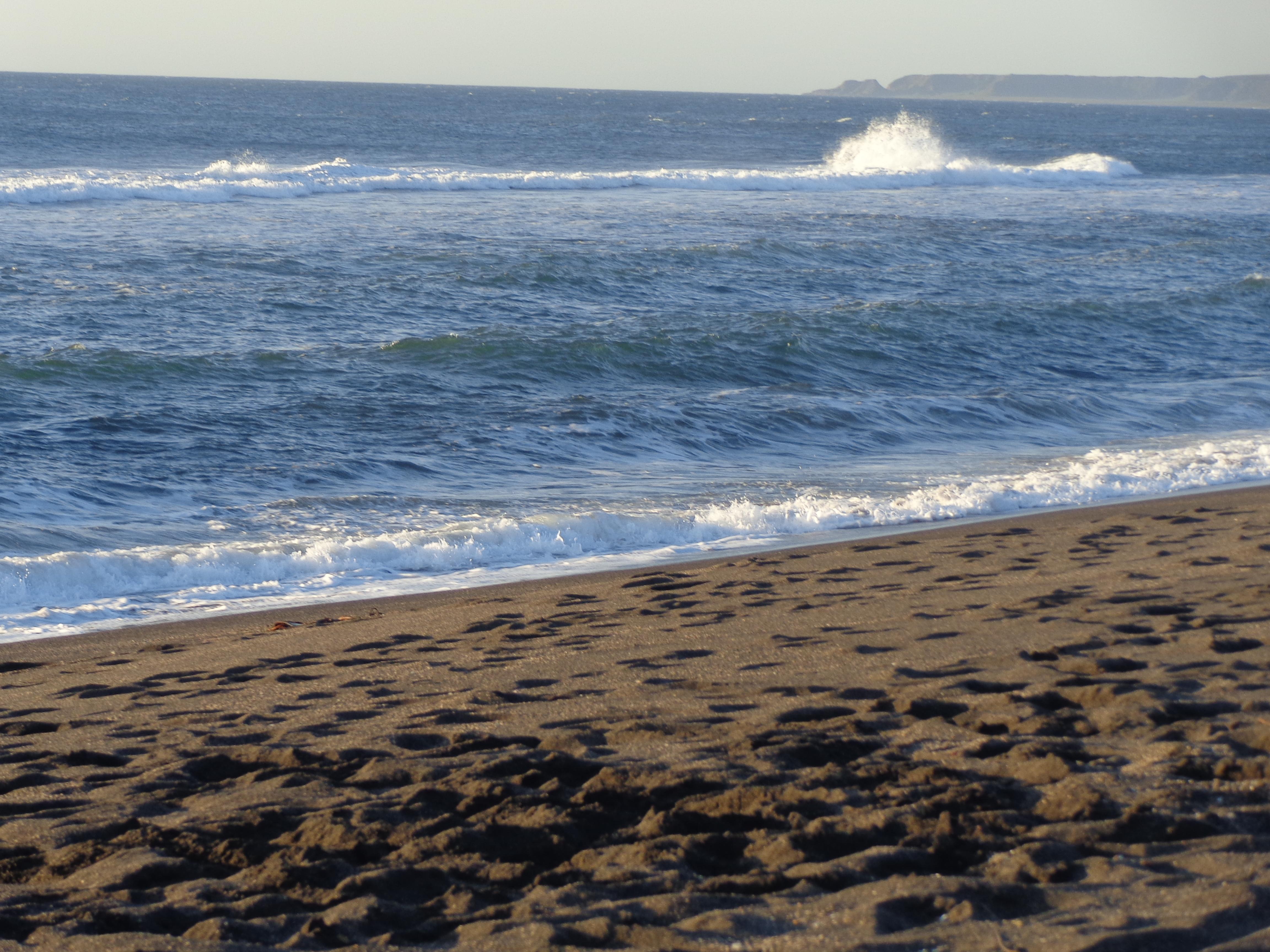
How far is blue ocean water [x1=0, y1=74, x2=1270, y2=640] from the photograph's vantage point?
7.92m

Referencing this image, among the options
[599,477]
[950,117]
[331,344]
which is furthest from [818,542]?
[950,117]

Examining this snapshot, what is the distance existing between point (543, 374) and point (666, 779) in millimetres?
10421

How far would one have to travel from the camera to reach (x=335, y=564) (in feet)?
23.7

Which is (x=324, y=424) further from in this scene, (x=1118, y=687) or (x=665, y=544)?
(x=1118, y=687)

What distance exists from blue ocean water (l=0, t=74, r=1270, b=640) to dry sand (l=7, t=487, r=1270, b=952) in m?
2.15

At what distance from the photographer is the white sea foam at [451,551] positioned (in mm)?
6508

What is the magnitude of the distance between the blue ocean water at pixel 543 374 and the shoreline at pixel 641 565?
13 cm

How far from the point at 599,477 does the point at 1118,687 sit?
6.12 m

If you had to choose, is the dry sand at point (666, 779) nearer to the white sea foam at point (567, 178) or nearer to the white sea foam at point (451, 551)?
the white sea foam at point (451, 551)

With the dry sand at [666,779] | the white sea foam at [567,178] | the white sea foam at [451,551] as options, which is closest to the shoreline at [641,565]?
the white sea foam at [451,551]

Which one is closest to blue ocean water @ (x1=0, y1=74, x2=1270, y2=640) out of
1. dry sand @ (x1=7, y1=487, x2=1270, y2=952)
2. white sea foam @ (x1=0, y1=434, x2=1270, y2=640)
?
white sea foam @ (x1=0, y1=434, x2=1270, y2=640)

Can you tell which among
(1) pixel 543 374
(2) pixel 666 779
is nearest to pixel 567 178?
(1) pixel 543 374

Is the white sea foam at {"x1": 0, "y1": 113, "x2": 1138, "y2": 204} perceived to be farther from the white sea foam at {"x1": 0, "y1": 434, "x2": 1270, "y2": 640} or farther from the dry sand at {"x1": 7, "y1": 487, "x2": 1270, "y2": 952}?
the dry sand at {"x1": 7, "y1": 487, "x2": 1270, "y2": 952}

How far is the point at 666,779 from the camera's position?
133 inches
